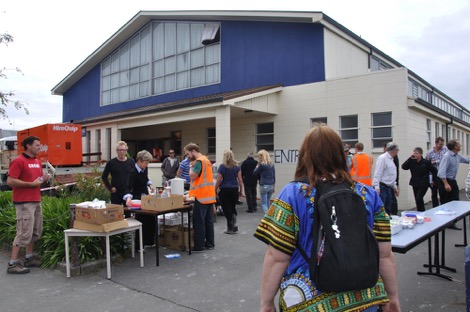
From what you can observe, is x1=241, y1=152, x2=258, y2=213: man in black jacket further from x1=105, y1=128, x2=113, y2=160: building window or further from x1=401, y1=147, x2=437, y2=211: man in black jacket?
x1=105, y1=128, x2=113, y2=160: building window

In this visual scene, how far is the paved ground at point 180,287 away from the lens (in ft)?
14.0

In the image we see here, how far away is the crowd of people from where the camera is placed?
184 centimetres

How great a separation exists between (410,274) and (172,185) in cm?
409

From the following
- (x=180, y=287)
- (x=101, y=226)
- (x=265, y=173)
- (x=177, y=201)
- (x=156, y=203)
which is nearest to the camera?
(x=180, y=287)

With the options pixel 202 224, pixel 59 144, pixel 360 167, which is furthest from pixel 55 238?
pixel 59 144

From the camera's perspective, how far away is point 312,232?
5.91 ft

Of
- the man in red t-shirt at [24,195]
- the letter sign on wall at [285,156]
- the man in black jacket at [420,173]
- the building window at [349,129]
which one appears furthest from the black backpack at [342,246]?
the letter sign on wall at [285,156]

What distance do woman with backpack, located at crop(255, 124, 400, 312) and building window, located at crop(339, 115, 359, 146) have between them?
1113cm

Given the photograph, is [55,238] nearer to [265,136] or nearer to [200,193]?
[200,193]

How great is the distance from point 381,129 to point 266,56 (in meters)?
5.70

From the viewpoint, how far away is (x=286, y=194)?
74.5 inches

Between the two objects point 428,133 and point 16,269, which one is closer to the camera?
point 16,269

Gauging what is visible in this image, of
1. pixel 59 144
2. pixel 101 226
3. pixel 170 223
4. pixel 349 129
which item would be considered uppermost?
pixel 349 129

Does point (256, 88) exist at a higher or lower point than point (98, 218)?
higher
